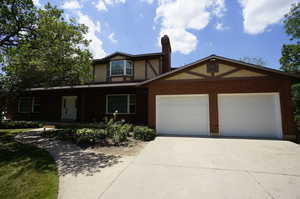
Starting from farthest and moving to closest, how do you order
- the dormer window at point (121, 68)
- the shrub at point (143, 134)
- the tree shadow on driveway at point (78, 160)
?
the dormer window at point (121, 68)
the shrub at point (143, 134)
the tree shadow on driveway at point (78, 160)

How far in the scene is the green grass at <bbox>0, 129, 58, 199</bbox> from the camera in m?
3.01

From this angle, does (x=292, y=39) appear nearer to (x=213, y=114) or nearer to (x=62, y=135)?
(x=213, y=114)

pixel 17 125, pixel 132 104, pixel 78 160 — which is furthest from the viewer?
pixel 132 104

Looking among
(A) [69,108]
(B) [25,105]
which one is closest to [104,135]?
(A) [69,108]

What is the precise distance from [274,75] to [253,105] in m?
1.97

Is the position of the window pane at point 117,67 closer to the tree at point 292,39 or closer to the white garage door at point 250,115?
the white garage door at point 250,115

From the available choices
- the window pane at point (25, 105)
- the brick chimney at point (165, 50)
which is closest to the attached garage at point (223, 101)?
the brick chimney at point (165, 50)

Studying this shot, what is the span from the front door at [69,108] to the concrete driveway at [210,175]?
408 inches

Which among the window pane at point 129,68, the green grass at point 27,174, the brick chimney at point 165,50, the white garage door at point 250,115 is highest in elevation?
the brick chimney at point 165,50

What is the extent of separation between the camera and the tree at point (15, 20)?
6.60m

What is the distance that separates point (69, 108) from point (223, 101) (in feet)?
42.9

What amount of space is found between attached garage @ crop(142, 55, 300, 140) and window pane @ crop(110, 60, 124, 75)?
4.82m

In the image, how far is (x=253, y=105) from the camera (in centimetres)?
841

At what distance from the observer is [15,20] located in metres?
6.84
